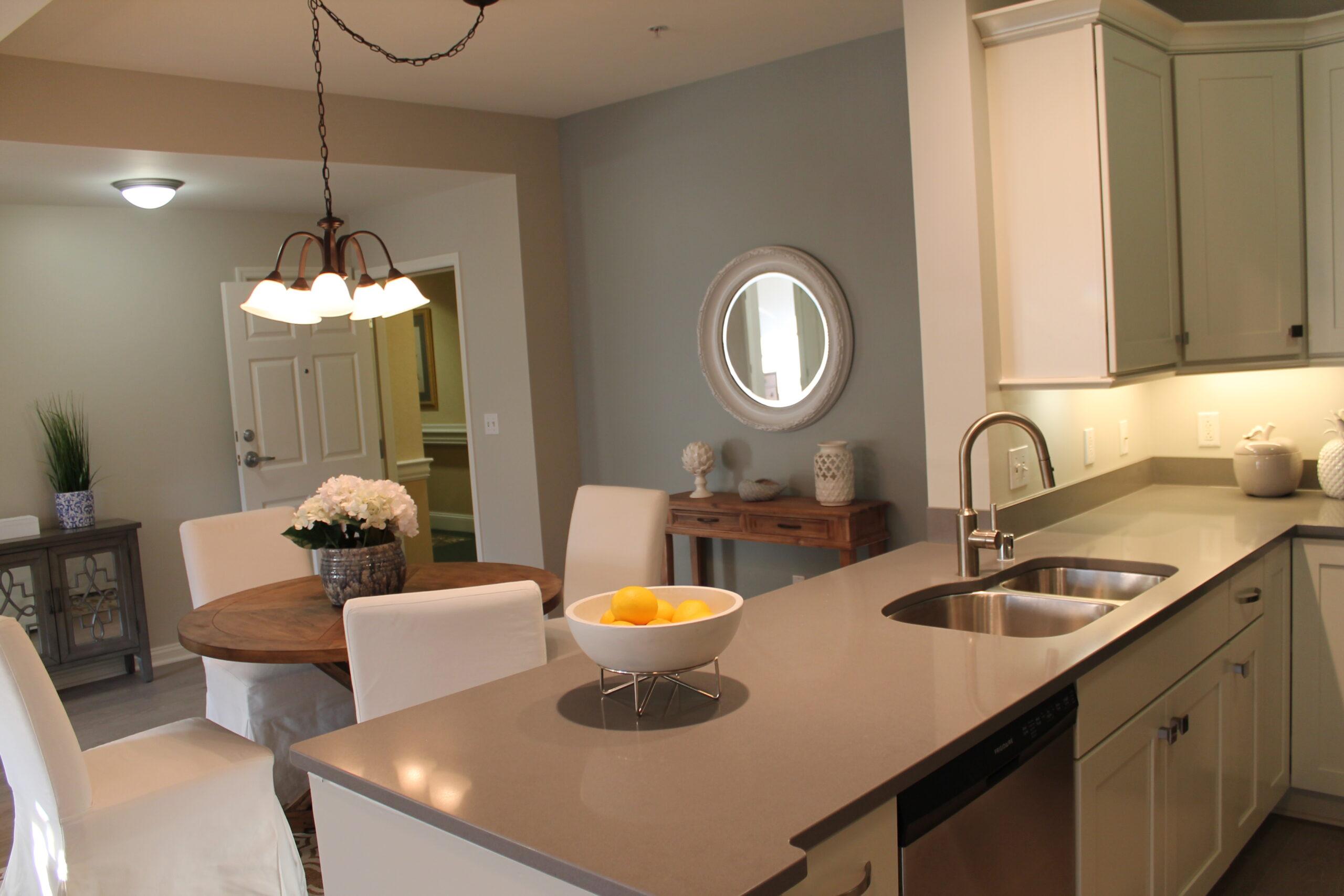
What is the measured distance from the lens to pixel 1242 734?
241 centimetres

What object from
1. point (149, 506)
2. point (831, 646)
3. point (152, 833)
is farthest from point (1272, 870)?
point (149, 506)

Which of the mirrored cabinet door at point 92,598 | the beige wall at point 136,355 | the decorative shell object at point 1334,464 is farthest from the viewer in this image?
the beige wall at point 136,355

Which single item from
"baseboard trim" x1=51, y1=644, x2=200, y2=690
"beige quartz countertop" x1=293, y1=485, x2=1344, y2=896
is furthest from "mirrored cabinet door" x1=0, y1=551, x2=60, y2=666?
"beige quartz countertop" x1=293, y1=485, x2=1344, y2=896

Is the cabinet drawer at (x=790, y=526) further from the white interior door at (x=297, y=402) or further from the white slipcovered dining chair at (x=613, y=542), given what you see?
the white interior door at (x=297, y=402)

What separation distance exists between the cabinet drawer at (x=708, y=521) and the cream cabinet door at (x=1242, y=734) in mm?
2018

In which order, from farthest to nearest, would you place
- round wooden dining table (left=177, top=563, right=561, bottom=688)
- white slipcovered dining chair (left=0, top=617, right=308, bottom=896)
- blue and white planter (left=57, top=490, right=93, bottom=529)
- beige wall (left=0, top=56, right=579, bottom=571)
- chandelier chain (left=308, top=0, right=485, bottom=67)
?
blue and white planter (left=57, top=490, right=93, bottom=529), beige wall (left=0, top=56, right=579, bottom=571), chandelier chain (left=308, top=0, right=485, bottom=67), round wooden dining table (left=177, top=563, right=561, bottom=688), white slipcovered dining chair (left=0, top=617, right=308, bottom=896)

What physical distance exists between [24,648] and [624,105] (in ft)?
11.4

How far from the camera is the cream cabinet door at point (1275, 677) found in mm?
2537

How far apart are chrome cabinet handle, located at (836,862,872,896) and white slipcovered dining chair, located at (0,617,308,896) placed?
180cm

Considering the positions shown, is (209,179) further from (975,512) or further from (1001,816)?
(1001,816)

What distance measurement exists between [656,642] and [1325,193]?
2.60m

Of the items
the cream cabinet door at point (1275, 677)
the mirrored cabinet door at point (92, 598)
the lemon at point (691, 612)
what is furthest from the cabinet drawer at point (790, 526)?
the mirrored cabinet door at point (92, 598)

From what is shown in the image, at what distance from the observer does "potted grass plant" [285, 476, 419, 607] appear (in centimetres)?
277

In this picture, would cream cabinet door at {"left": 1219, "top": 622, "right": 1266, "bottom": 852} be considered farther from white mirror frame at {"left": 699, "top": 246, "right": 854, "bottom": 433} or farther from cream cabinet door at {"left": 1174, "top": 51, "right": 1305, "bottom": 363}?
white mirror frame at {"left": 699, "top": 246, "right": 854, "bottom": 433}
